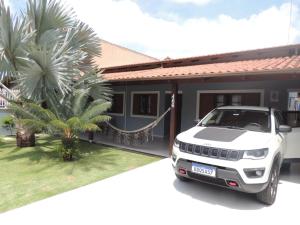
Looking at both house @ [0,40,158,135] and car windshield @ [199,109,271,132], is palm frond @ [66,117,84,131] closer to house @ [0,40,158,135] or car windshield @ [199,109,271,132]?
car windshield @ [199,109,271,132]

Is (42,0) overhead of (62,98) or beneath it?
overhead

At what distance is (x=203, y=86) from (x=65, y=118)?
5.83m

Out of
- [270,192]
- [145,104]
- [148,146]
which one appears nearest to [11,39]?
[148,146]

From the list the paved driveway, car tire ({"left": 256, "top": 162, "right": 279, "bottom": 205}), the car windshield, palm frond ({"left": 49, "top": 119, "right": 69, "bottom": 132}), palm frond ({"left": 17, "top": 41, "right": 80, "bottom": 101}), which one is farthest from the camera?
palm frond ({"left": 17, "top": 41, "right": 80, "bottom": 101})

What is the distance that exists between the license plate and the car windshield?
50.6 inches

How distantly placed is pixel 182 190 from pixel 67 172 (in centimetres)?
300

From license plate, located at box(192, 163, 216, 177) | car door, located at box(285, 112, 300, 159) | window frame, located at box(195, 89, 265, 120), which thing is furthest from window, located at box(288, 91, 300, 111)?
license plate, located at box(192, 163, 216, 177)

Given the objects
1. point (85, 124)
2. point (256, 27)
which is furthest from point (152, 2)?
point (256, 27)

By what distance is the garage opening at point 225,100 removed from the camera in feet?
31.8

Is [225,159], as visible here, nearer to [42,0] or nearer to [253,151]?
[253,151]

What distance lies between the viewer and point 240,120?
5.60m

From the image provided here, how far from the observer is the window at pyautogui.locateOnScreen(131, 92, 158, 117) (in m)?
12.6

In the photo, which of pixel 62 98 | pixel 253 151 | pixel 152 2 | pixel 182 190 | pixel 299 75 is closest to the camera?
pixel 253 151

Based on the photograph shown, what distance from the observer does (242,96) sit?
998 centimetres
